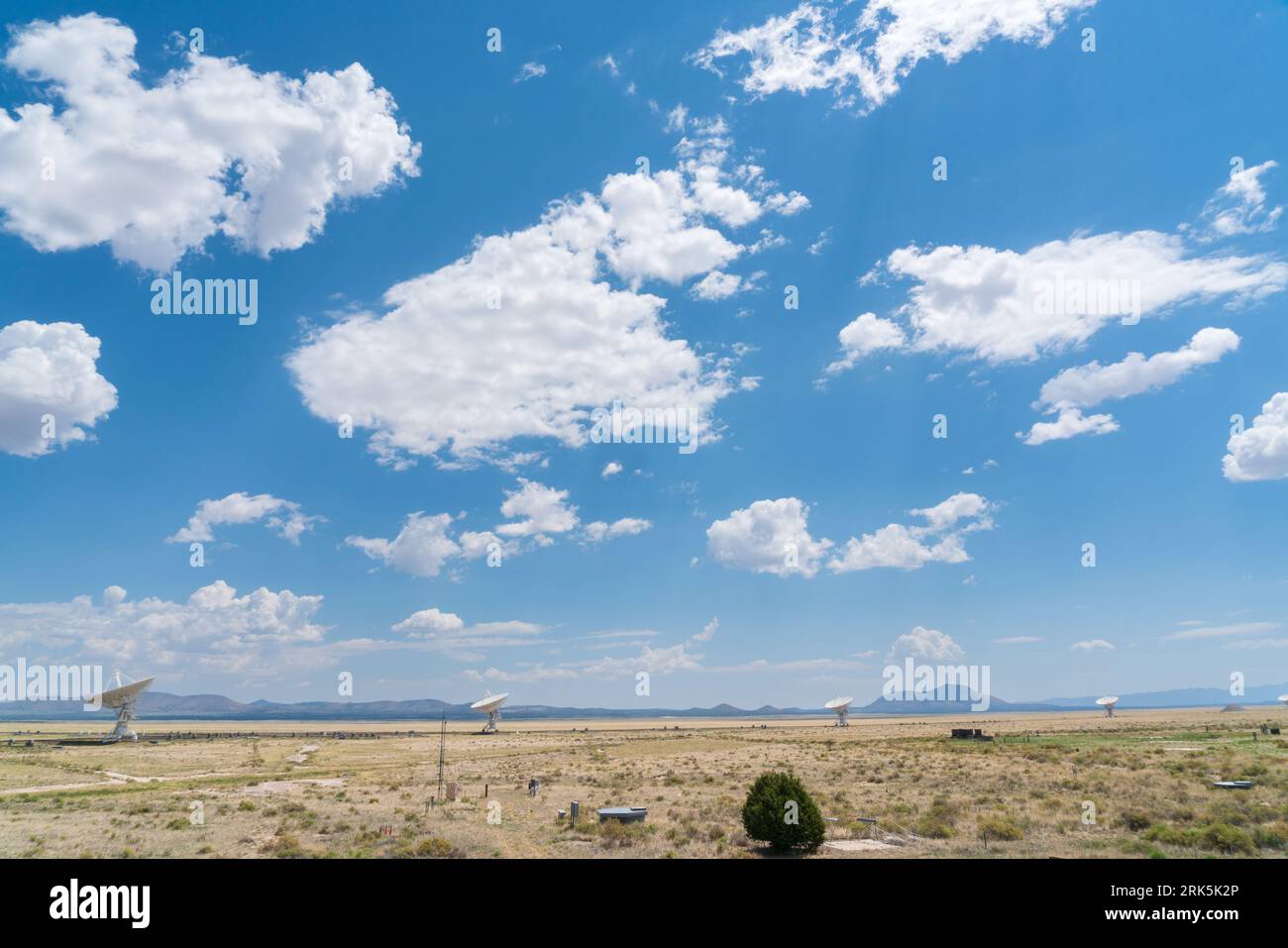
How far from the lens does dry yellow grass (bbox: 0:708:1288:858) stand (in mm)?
26734

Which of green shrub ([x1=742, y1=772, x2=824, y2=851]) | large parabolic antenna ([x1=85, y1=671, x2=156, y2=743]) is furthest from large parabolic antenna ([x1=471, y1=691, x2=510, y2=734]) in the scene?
green shrub ([x1=742, y1=772, x2=824, y2=851])

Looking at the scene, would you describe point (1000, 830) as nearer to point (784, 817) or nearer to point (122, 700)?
point (784, 817)

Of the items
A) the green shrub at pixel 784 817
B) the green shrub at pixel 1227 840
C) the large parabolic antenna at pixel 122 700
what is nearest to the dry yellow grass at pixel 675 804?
the green shrub at pixel 1227 840

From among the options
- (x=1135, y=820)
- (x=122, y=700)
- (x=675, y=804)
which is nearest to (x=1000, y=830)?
(x=1135, y=820)

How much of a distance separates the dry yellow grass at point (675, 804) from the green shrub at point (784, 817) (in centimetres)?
112

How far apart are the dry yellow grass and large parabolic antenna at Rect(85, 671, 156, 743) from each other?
108 ft

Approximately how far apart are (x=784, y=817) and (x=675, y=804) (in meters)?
13.4

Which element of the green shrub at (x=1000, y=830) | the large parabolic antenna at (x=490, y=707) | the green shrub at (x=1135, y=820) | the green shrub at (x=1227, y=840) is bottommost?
the large parabolic antenna at (x=490, y=707)

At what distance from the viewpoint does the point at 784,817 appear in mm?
25906

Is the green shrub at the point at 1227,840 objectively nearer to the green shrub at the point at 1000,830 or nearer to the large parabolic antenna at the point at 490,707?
the green shrub at the point at 1000,830

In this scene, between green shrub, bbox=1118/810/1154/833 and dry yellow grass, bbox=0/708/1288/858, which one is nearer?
dry yellow grass, bbox=0/708/1288/858

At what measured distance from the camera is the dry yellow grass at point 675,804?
26734 millimetres

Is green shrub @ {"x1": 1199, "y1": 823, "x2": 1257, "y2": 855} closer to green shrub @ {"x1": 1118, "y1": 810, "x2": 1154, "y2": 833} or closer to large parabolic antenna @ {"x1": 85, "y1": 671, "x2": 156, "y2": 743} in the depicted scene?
green shrub @ {"x1": 1118, "y1": 810, "x2": 1154, "y2": 833}
